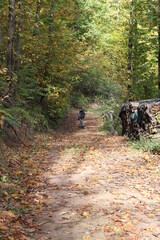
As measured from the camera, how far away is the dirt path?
14.0ft

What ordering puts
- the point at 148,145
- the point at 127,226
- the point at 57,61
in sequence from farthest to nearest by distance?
the point at 57,61 → the point at 148,145 → the point at 127,226

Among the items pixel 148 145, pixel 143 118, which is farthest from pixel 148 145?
pixel 143 118

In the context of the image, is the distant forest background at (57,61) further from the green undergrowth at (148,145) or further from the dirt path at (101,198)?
the green undergrowth at (148,145)

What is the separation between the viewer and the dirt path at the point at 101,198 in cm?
428

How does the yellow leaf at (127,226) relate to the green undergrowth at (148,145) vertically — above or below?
below

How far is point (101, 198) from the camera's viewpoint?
5707 mm

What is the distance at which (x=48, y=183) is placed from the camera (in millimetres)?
6910

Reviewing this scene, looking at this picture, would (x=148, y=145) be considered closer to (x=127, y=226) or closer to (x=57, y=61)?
(x=127, y=226)

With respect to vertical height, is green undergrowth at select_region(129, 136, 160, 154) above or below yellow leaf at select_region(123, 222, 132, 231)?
above

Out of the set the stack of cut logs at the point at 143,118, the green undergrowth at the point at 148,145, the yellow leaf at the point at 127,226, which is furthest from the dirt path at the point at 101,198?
the stack of cut logs at the point at 143,118

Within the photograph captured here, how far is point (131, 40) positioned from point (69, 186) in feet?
53.9

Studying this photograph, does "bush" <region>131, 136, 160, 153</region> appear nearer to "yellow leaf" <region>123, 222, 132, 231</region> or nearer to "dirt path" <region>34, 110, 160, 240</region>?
"dirt path" <region>34, 110, 160, 240</region>

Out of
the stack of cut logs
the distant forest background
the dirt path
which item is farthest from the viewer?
the distant forest background

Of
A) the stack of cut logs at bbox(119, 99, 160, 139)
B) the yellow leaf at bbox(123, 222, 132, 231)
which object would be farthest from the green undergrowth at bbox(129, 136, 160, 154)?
the yellow leaf at bbox(123, 222, 132, 231)
